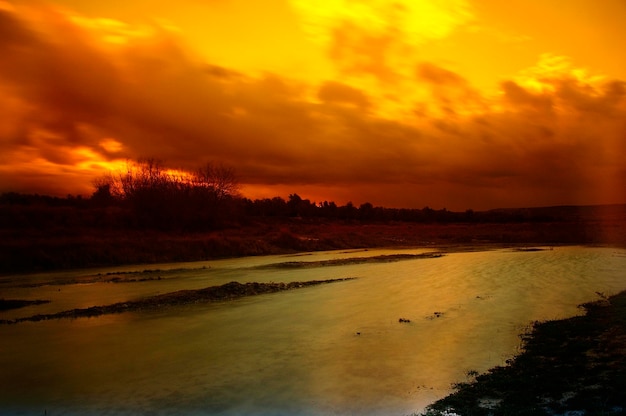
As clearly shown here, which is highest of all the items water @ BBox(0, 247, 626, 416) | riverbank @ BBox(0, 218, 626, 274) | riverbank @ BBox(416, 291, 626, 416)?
riverbank @ BBox(0, 218, 626, 274)

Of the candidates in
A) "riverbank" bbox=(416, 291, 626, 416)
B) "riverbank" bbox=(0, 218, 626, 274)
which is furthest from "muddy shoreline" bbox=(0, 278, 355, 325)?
"riverbank" bbox=(0, 218, 626, 274)

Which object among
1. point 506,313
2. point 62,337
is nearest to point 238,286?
point 62,337

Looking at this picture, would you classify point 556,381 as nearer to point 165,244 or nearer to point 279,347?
point 279,347

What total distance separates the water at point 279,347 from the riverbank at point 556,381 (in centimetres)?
52

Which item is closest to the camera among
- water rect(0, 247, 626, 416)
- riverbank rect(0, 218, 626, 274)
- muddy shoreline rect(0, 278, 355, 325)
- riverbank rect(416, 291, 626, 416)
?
riverbank rect(416, 291, 626, 416)

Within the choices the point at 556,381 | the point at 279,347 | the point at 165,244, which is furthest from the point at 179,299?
the point at 165,244

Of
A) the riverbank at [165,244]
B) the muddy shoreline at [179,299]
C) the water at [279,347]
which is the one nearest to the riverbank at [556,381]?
the water at [279,347]

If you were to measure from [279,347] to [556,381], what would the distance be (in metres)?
6.08

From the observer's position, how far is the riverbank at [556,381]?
735 cm

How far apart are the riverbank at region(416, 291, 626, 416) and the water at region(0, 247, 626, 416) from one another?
52 cm

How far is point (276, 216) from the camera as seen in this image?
89.6 metres

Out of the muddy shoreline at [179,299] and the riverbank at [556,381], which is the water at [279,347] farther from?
the muddy shoreline at [179,299]

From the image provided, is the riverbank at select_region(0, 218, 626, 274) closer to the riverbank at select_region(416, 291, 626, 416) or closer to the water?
the water

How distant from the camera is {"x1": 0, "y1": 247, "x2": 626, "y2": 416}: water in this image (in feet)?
28.9
